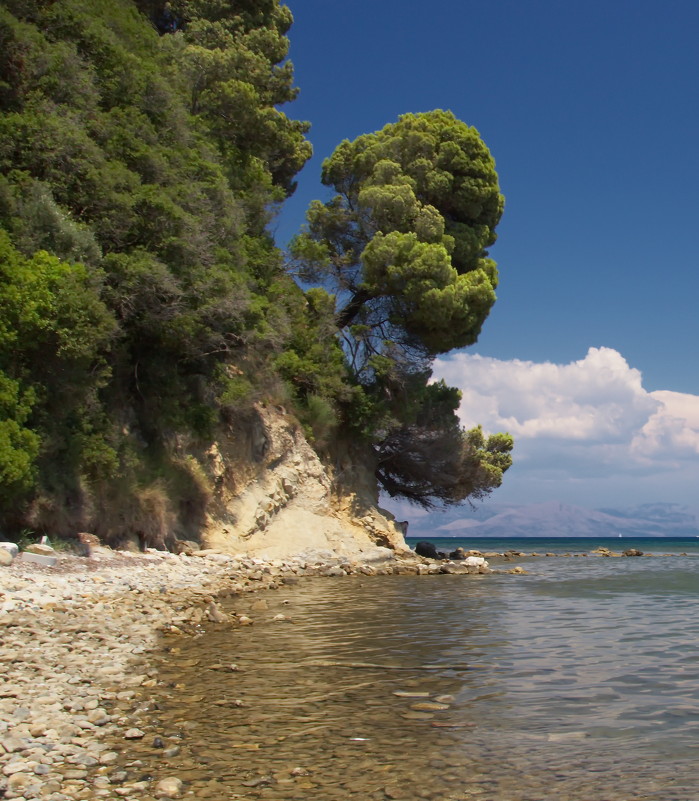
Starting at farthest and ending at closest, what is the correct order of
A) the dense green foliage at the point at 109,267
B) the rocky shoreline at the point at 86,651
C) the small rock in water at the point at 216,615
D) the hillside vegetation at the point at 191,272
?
the hillside vegetation at the point at 191,272
the dense green foliage at the point at 109,267
the small rock in water at the point at 216,615
the rocky shoreline at the point at 86,651

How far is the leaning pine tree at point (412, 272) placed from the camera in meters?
30.8

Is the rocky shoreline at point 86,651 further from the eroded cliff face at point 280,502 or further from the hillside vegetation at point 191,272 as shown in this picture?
the eroded cliff face at point 280,502

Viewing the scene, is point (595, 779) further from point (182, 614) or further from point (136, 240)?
point (136, 240)

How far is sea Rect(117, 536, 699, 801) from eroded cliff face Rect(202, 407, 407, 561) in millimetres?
10355

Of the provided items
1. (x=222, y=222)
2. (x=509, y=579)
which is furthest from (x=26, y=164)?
(x=509, y=579)

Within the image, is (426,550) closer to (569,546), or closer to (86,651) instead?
(86,651)

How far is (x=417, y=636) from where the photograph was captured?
36.7ft

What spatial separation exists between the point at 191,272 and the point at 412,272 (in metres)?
13.2

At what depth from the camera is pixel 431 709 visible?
6.83 meters

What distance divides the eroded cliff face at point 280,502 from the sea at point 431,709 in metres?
10.4

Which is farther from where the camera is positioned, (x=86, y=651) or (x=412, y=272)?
(x=412, y=272)

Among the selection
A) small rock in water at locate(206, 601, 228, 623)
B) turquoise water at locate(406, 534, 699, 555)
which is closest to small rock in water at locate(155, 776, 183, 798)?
small rock in water at locate(206, 601, 228, 623)

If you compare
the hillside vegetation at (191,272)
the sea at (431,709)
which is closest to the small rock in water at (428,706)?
the sea at (431,709)

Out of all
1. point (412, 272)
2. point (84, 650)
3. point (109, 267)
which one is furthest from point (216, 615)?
point (412, 272)
